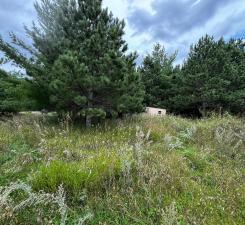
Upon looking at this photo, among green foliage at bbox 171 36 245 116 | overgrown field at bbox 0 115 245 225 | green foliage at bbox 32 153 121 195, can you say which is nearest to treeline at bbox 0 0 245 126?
overgrown field at bbox 0 115 245 225

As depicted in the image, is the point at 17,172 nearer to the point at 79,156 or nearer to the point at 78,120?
the point at 79,156

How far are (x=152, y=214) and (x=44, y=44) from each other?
786cm

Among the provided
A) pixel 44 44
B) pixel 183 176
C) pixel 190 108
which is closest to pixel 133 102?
pixel 44 44

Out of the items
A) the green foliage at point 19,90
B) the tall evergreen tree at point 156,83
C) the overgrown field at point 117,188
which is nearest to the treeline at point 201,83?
the tall evergreen tree at point 156,83

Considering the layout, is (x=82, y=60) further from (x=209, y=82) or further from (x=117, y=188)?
(x=209, y=82)

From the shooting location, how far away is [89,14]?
29.7ft

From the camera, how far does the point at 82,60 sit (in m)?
8.43

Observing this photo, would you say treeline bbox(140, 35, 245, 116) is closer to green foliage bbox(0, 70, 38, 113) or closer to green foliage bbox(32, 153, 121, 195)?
green foliage bbox(0, 70, 38, 113)

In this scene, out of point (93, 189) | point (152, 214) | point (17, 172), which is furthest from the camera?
point (17, 172)

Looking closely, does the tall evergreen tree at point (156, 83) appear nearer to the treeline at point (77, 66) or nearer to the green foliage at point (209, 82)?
the green foliage at point (209, 82)

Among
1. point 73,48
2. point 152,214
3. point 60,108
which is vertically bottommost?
point 152,214

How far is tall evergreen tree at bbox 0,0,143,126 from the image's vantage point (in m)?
7.95

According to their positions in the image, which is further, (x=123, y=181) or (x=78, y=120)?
(x=78, y=120)

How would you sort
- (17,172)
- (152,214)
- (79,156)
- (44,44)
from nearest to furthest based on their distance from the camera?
(152,214)
(17,172)
(79,156)
(44,44)
